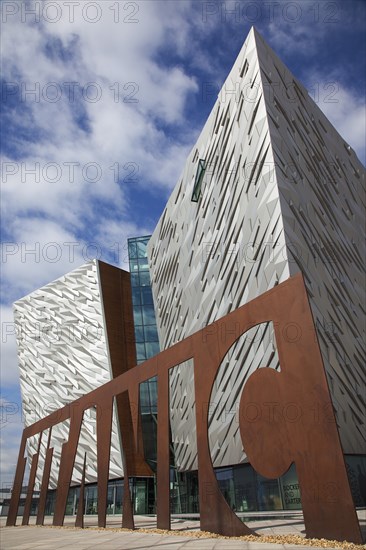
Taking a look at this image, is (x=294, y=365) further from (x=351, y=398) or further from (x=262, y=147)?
(x=262, y=147)

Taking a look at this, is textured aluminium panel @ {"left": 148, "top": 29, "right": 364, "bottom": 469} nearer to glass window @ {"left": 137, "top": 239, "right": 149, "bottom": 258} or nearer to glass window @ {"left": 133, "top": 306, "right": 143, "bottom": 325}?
glass window @ {"left": 133, "top": 306, "right": 143, "bottom": 325}

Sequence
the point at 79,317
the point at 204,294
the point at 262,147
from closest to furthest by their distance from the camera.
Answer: the point at 262,147
the point at 204,294
the point at 79,317

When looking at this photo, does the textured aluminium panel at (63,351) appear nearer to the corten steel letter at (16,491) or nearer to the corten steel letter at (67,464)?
the corten steel letter at (16,491)

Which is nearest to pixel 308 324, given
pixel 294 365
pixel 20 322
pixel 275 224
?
pixel 294 365

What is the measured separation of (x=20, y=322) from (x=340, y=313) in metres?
26.7

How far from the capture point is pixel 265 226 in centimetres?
1573

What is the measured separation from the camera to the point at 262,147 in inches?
648

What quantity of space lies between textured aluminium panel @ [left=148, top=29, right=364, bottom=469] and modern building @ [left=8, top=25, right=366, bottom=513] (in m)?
0.07

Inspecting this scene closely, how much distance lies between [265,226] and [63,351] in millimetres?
20165

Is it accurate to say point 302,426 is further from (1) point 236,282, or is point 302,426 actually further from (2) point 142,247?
(2) point 142,247

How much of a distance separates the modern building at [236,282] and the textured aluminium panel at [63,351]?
10cm

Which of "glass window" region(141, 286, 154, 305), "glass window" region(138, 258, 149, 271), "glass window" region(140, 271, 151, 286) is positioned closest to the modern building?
"glass window" region(141, 286, 154, 305)

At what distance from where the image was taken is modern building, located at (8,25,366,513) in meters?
15.4

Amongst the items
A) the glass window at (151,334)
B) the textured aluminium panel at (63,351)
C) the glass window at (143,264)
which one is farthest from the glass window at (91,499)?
the glass window at (143,264)
